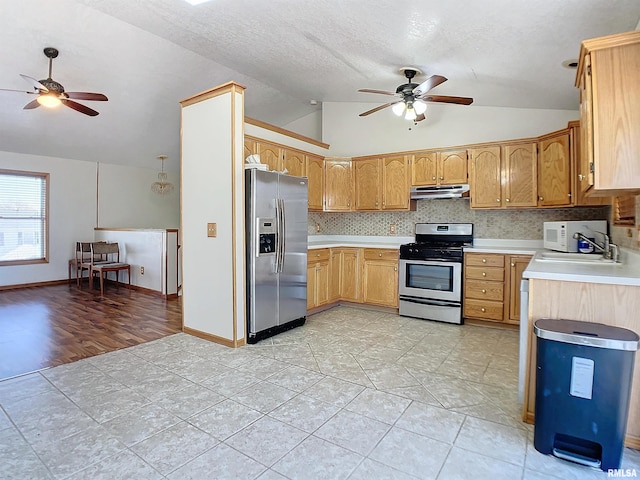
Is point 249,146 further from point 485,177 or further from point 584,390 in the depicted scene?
point 584,390

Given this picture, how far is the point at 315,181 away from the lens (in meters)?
5.16

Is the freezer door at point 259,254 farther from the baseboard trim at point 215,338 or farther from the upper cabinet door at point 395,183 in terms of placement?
the upper cabinet door at point 395,183

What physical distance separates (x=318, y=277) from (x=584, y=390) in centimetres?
329

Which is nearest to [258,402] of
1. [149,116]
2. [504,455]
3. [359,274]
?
[504,455]

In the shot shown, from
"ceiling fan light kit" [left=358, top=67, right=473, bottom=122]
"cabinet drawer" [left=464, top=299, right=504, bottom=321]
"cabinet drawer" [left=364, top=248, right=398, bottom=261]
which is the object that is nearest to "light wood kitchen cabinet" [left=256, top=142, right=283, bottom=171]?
"ceiling fan light kit" [left=358, top=67, right=473, bottom=122]

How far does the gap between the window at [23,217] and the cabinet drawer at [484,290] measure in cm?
769

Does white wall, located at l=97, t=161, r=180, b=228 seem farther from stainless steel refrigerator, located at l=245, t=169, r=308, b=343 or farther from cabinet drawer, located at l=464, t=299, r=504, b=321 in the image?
cabinet drawer, located at l=464, t=299, r=504, b=321

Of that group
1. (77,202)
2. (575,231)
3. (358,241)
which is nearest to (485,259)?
(575,231)

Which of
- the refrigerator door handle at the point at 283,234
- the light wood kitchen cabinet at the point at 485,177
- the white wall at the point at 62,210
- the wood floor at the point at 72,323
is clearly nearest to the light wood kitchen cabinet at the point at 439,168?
the light wood kitchen cabinet at the point at 485,177

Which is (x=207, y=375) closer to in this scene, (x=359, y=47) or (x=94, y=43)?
(x=359, y=47)

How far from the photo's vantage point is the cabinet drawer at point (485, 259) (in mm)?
4078

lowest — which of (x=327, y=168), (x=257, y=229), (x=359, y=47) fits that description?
(x=257, y=229)

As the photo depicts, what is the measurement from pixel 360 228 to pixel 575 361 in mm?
4084

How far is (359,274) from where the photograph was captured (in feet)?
16.5
